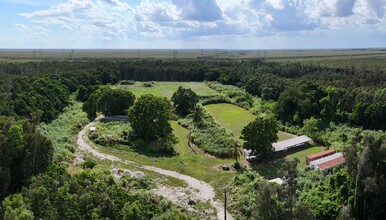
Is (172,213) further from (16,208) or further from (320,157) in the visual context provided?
(320,157)

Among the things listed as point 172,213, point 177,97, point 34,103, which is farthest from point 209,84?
point 172,213

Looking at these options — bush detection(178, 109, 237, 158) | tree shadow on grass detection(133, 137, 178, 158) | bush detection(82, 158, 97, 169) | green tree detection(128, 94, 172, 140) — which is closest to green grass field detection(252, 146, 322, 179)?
bush detection(178, 109, 237, 158)

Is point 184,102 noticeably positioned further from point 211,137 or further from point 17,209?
point 17,209

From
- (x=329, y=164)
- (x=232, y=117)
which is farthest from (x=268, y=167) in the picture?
(x=232, y=117)

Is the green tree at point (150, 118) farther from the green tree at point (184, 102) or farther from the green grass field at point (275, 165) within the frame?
the green tree at point (184, 102)

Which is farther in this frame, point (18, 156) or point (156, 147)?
point (156, 147)

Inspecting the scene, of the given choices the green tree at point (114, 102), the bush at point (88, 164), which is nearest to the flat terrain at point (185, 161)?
the bush at point (88, 164)
